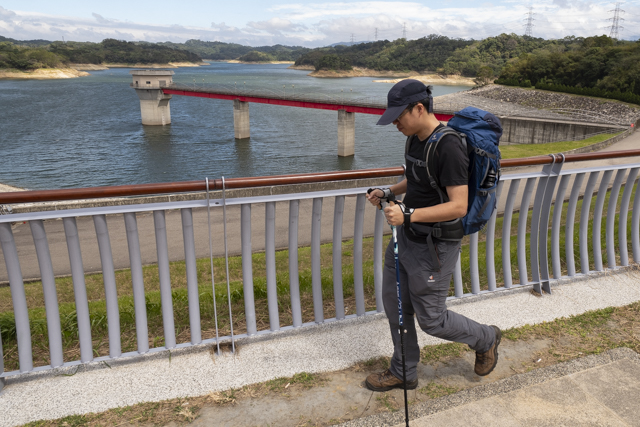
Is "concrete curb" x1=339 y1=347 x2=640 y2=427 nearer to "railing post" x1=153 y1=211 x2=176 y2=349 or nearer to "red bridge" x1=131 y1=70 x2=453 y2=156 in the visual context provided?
"railing post" x1=153 y1=211 x2=176 y2=349

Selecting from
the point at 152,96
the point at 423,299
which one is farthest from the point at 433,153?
the point at 152,96

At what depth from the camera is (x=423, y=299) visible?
2.98 metres

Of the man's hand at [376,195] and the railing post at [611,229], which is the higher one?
the man's hand at [376,195]

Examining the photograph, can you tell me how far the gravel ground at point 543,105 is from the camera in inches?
2197

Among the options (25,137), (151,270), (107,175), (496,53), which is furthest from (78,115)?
(496,53)

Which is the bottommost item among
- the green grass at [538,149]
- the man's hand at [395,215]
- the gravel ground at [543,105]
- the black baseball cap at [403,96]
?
the green grass at [538,149]

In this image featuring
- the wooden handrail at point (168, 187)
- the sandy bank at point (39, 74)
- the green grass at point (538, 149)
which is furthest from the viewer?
the sandy bank at point (39, 74)

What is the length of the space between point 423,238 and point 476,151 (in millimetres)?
594

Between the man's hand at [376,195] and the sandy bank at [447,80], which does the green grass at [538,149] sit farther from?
the sandy bank at [447,80]

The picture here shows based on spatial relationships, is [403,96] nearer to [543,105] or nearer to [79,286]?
[79,286]

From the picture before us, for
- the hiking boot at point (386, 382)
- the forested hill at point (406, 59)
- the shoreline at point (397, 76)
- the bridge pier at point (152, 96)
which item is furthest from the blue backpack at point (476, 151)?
the forested hill at point (406, 59)

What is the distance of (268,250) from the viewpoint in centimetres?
371

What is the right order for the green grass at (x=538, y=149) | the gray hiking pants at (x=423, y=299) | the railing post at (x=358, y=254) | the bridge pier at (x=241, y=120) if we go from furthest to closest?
the bridge pier at (x=241, y=120) → the green grass at (x=538, y=149) → the railing post at (x=358, y=254) → the gray hiking pants at (x=423, y=299)

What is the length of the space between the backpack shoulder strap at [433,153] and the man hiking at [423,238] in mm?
19
